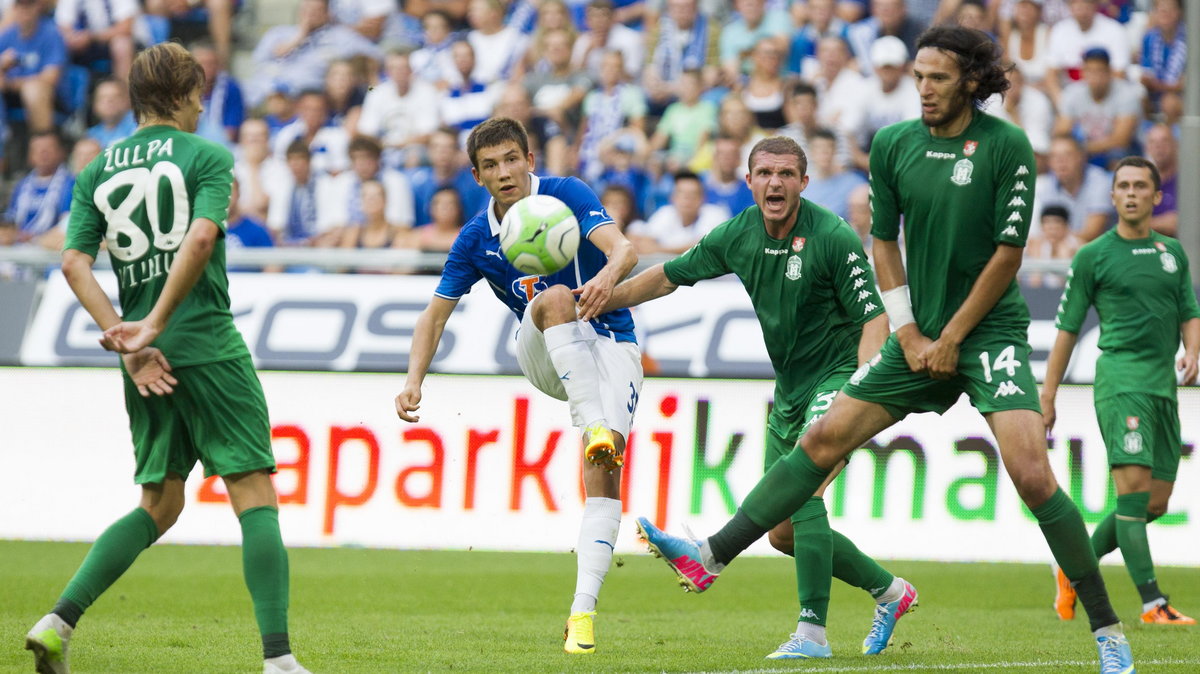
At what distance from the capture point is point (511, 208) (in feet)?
20.0

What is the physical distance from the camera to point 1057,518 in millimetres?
5090

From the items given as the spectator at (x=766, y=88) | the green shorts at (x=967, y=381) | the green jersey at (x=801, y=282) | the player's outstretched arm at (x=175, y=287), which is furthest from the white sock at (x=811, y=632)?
the spectator at (x=766, y=88)

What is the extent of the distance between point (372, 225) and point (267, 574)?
9.52 meters

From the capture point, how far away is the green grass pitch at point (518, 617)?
19.2ft

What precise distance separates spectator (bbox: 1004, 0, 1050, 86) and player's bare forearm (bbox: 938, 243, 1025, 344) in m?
10.2

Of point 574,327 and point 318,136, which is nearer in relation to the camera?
point 574,327

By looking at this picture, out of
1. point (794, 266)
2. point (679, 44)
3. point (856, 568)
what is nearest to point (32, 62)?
point (679, 44)

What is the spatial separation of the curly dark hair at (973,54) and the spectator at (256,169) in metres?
10.6

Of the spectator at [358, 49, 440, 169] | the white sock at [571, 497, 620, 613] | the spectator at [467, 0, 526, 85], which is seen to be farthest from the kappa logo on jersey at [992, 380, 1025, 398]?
the spectator at [467, 0, 526, 85]

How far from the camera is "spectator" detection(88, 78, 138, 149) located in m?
15.3

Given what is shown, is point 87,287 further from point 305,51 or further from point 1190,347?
point 305,51

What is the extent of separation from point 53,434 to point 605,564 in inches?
215

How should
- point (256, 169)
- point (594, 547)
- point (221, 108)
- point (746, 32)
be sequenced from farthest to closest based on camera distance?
point (221, 108) < point (746, 32) < point (256, 169) < point (594, 547)

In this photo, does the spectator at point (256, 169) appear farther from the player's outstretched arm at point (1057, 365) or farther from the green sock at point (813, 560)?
the green sock at point (813, 560)
